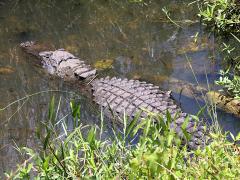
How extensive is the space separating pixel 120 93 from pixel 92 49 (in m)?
2.18

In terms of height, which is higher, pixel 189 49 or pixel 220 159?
pixel 220 159

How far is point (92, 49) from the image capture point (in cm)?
696

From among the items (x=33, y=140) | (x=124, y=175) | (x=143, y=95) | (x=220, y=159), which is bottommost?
(x=33, y=140)

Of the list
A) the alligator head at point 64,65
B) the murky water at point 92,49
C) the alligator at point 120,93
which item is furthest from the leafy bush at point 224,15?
the alligator head at point 64,65

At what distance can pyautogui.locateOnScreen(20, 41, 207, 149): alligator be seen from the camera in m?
4.04

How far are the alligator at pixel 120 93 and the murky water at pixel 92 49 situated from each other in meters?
0.16

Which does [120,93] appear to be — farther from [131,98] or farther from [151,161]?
[151,161]

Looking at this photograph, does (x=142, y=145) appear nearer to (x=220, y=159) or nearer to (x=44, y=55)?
(x=220, y=159)

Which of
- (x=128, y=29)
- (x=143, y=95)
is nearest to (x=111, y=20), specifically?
(x=128, y=29)

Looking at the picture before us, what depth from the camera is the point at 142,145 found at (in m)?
2.33

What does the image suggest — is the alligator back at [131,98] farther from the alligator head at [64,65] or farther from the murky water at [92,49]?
the alligator head at [64,65]

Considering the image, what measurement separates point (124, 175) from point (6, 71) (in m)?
4.35

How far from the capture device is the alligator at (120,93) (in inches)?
159

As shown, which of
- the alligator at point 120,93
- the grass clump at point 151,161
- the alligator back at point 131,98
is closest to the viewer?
the grass clump at point 151,161
